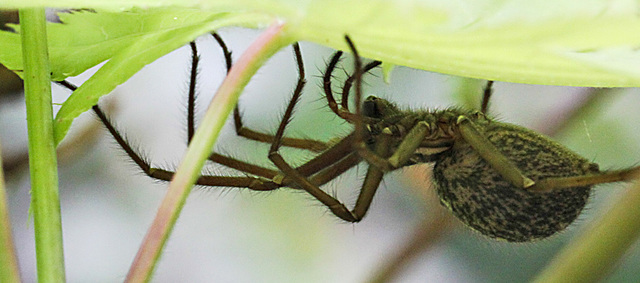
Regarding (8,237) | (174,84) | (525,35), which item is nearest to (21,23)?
(8,237)

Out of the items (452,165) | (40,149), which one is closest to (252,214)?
(452,165)

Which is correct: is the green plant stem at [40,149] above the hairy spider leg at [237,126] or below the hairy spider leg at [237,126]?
below

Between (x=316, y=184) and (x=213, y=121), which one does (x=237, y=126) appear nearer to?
(x=316, y=184)

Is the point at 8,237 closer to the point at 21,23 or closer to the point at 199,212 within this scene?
the point at 21,23

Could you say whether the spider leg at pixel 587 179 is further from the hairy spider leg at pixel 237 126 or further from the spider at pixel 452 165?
the hairy spider leg at pixel 237 126

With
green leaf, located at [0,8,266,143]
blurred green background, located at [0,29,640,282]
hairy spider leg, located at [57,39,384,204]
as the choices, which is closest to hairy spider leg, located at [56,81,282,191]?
hairy spider leg, located at [57,39,384,204]

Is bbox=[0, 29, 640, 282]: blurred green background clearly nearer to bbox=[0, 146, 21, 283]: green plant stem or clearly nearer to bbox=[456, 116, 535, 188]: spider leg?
bbox=[456, 116, 535, 188]: spider leg

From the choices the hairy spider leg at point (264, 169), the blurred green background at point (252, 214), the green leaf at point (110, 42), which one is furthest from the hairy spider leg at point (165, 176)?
the blurred green background at point (252, 214)
